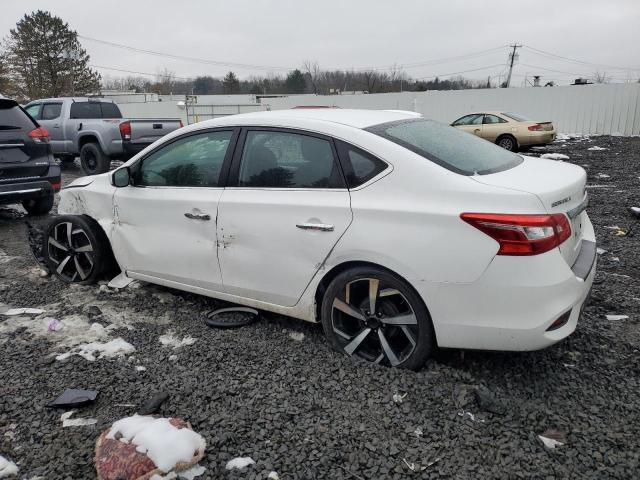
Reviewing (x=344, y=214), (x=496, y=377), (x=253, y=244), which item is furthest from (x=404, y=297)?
(x=253, y=244)

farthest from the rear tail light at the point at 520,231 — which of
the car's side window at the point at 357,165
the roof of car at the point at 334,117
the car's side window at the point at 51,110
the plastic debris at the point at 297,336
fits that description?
the car's side window at the point at 51,110

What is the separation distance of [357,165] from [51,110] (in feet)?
40.4

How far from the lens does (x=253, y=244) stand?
337 cm

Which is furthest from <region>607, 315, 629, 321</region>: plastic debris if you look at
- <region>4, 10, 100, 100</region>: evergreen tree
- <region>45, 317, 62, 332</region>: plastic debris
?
<region>4, 10, 100, 100</region>: evergreen tree

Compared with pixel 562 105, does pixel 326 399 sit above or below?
below

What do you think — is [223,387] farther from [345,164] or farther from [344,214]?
[345,164]

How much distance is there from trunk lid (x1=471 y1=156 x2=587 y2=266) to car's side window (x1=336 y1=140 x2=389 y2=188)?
0.58 metres

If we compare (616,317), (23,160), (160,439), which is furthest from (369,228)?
(23,160)

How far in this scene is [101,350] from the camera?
3445mm

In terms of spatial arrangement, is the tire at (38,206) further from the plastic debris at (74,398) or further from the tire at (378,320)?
the tire at (378,320)

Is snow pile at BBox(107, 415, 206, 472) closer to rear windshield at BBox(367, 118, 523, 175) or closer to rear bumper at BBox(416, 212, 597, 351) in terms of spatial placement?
rear bumper at BBox(416, 212, 597, 351)

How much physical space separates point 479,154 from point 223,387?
2209mm

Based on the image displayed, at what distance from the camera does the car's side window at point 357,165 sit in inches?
117

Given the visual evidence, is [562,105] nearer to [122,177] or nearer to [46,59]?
[122,177]
